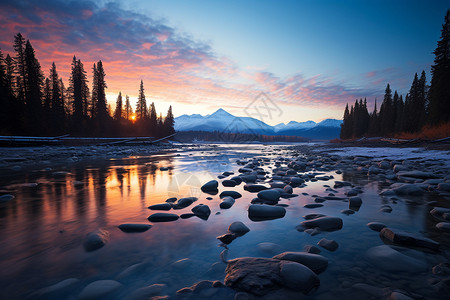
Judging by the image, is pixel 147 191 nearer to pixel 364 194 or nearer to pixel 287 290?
pixel 287 290

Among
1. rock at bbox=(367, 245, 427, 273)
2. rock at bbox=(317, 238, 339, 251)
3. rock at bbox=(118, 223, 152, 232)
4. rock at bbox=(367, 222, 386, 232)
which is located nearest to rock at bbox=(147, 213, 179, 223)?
rock at bbox=(118, 223, 152, 232)

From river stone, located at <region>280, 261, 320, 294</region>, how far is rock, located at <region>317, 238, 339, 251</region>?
0.76m

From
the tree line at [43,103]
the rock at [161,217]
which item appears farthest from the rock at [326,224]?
the tree line at [43,103]

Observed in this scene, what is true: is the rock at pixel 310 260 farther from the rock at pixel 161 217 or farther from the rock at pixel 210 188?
the rock at pixel 210 188

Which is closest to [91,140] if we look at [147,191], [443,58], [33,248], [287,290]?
[147,191]

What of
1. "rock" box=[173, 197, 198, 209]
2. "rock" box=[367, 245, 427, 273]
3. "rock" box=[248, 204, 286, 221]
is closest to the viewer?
"rock" box=[367, 245, 427, 273]

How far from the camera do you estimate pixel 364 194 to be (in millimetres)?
4820

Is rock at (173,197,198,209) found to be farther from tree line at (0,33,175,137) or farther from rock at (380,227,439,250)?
tree line at (0,33,175,137)

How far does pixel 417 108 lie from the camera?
125ft

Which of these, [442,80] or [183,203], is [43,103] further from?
[442,80]

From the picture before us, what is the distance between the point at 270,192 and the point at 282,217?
1002mm

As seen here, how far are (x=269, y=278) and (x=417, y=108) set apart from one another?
53.3m

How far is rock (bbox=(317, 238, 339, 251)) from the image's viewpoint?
2.37 m

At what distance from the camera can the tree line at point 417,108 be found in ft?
89.2
